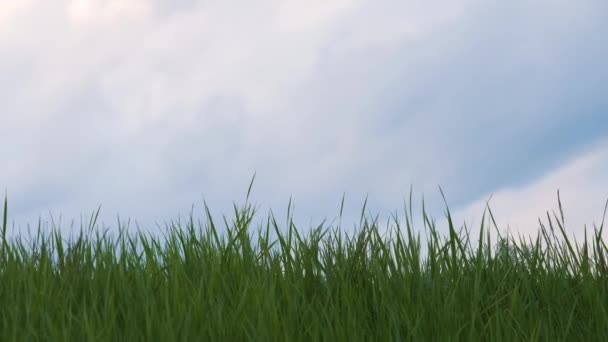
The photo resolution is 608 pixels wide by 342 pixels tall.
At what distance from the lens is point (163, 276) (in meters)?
4.14

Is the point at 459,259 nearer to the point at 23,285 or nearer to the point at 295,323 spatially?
the point at 295,323

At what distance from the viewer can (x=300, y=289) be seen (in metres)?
4.02

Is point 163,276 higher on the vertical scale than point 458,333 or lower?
higher

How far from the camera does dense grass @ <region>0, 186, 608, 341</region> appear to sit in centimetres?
360

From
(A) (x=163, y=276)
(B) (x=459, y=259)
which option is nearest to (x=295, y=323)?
(A) (x=163, y=276)

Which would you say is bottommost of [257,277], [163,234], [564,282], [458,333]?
[458,333]

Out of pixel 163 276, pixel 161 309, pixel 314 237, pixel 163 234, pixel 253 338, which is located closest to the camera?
pixel 253 338

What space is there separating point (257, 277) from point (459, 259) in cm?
103

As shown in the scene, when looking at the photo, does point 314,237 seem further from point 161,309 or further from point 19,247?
point 19,247

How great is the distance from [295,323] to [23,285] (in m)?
1.42

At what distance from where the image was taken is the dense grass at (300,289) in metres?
3.60

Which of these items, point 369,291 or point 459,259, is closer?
point 369,291

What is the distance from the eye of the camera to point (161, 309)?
3816 mm

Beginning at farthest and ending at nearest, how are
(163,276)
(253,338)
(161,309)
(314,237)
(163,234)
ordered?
(163,234)
(314,237)
(163,276)
(161,309)
(253,338)
